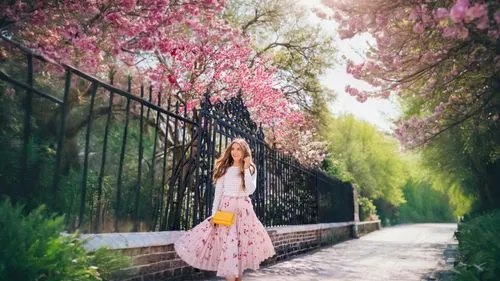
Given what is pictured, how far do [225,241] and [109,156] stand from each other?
1098cm

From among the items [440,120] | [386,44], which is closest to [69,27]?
[386,44]

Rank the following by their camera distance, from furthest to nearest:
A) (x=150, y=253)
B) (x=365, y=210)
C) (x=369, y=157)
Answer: (x=369, y=157)
(x=365, y=210)
(x=150, y=253)

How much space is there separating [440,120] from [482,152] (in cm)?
337

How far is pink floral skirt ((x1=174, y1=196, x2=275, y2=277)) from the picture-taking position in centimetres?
555

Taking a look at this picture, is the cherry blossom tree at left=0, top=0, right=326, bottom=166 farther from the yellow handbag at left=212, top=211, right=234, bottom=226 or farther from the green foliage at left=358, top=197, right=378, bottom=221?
the green foliage at left=358, top=197, right=378, bottom=221

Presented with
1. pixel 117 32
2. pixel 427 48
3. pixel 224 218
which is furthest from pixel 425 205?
pixel 224 218

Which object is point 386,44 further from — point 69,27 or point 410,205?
point 410,205

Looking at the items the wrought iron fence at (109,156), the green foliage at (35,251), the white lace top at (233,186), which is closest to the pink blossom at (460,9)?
the white lace top at (233,186)

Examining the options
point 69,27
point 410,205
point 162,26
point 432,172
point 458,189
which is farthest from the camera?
point 410,205

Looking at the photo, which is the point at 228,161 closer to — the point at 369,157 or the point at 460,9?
the point at 460,9

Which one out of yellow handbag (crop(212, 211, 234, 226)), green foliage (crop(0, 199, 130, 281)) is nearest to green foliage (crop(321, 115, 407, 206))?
yellow handbag (crop(212, 211, 234, 226))

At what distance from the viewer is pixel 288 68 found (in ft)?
73.9

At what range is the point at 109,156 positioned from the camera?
15508 mm

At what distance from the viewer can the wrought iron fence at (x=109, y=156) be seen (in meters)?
4.77
